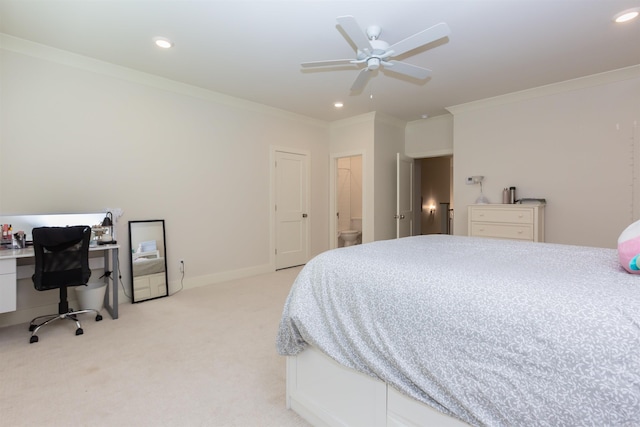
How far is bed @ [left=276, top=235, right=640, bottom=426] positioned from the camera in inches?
33.5

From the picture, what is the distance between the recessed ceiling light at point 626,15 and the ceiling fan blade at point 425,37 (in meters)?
1.52

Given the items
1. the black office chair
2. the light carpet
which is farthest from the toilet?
the black office chair

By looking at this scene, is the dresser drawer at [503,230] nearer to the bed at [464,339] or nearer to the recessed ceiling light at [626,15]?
the recessed ceiling light at [626,15]

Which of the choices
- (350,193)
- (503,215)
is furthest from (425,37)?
(350,193)

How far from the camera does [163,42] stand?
297cm

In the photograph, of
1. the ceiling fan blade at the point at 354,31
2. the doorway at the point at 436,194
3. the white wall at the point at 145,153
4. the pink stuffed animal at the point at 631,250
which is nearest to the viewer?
the pink stuffed animal at the point at 631,250

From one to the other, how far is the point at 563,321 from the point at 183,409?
1.89m

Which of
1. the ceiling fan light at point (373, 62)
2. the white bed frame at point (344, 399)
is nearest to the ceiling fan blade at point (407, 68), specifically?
the ceiling fan light at point (373, 62)

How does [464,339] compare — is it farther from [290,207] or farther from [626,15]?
[290,207]

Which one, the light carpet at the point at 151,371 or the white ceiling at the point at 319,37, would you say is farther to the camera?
the white ceiling at the point at 319,37

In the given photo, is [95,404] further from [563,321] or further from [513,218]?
[513,218]

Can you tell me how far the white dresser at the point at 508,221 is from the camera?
3.86 metres

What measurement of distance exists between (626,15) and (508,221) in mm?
2268

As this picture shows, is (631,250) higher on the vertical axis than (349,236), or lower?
higher
